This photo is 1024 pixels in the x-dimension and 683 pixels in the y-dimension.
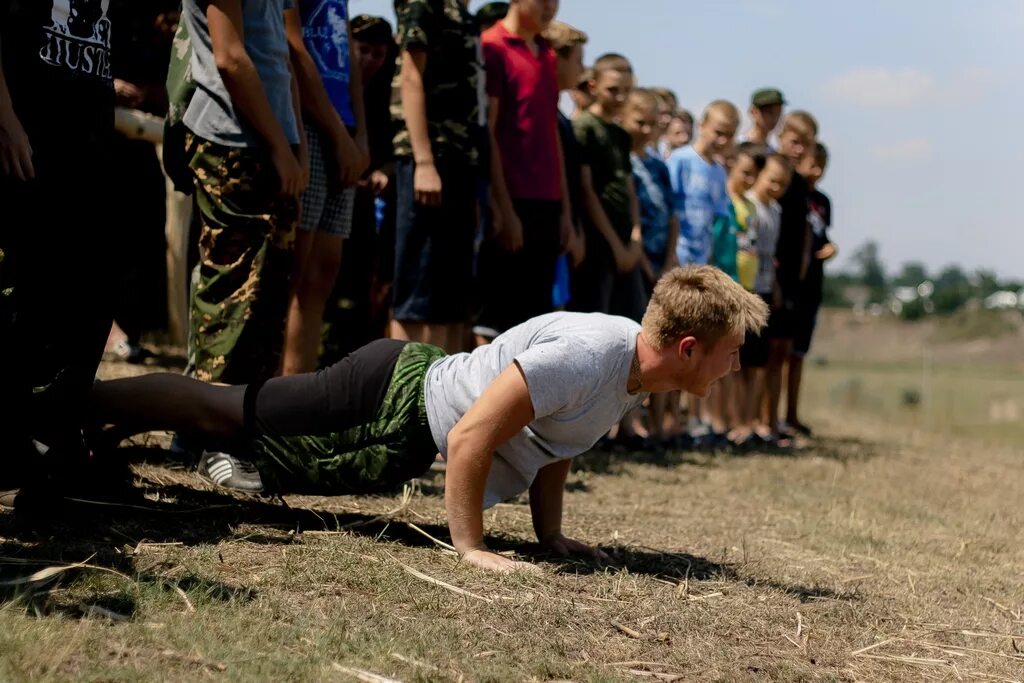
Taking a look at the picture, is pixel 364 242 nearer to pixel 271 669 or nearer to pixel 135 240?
pixel 135 240

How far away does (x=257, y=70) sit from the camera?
4.69 m

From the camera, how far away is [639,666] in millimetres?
3406

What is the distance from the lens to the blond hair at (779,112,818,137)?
10.6 m

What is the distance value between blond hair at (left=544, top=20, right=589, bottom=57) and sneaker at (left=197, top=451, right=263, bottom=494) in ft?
12.0

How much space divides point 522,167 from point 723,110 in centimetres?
275

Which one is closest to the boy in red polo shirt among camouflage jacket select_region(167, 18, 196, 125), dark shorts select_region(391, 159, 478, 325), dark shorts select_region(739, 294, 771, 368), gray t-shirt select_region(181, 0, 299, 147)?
dark shorts select_region(391, 159, 478, 325)

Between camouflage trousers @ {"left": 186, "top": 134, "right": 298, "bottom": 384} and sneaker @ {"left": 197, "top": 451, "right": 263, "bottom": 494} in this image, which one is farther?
camouflage trousers @ {"left": 186, "top": 134, "right": 298, "bottom": 384}

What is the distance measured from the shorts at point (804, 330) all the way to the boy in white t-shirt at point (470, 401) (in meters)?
6.29

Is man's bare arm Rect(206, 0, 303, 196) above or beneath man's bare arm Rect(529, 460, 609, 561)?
above

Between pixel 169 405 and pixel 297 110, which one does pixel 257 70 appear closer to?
pixel 297 110

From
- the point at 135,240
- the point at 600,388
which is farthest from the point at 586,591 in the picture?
the point at 135,240

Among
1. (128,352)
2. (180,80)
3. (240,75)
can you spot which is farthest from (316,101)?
(128,352)

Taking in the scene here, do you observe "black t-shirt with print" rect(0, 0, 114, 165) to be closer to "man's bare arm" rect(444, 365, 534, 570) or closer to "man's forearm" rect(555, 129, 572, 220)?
"man's bare arm" rect(444, 365, 534, 570)

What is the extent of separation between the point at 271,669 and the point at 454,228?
3.22 meters
